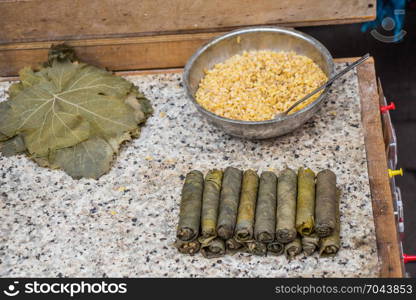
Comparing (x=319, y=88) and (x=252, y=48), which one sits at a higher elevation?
(x=252, y=48)

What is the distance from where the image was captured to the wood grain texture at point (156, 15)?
2572 millimetres

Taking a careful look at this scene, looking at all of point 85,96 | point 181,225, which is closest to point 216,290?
point 181,225

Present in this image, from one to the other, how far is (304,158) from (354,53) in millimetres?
1403

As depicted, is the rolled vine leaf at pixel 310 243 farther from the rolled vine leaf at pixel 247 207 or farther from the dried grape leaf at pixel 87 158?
the dried grape leaf at pixel 87 158

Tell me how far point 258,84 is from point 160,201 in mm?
610

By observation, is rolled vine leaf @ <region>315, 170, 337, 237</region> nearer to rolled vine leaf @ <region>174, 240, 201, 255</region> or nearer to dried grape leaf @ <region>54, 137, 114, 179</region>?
rolled vine leaf @ <region>174, 240, 201, 255</region>

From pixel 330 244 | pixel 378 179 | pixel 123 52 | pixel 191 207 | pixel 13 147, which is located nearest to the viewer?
pixel 330 244

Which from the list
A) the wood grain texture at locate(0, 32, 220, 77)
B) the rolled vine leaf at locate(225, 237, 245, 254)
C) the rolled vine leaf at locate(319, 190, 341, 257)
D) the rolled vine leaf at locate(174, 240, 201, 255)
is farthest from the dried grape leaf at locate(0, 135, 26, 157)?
the rolled vine leaf at locate(319, 190, 341, 257)

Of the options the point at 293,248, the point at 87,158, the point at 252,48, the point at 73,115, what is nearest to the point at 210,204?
the point at 293,248

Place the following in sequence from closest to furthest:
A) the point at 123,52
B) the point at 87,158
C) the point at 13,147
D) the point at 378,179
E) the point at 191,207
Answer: the point at 191,207
the point at 378,179
the point at 87,158
the point at 13,147
the point at 123,52

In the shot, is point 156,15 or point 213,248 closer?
point 213,248

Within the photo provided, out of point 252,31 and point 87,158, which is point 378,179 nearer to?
point 252,31

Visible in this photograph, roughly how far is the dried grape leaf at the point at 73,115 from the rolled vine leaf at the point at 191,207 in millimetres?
373

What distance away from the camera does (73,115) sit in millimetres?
2418
